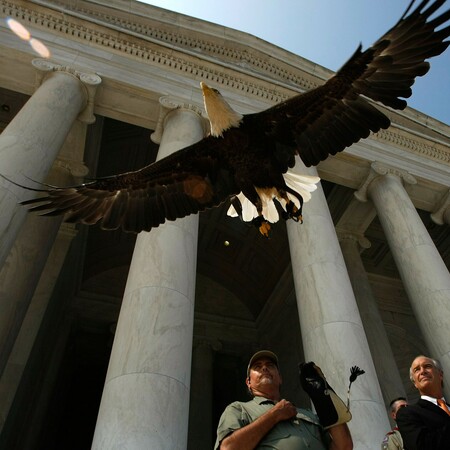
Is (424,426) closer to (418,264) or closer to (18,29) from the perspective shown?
(418,264)

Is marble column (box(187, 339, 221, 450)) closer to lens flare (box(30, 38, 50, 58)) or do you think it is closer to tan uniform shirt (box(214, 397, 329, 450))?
lens flare (box(30, 38, 50, 58))

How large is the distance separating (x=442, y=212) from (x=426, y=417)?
12.3 m

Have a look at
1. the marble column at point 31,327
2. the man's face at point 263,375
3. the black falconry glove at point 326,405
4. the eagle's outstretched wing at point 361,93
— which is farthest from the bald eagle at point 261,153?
the marble column at point 31,327

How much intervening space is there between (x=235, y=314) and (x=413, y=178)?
425 inches

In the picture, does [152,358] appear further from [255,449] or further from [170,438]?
[255,449]

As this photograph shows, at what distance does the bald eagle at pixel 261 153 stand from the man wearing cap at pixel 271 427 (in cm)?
323

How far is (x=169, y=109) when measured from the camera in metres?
11.1

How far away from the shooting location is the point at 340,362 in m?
7.18

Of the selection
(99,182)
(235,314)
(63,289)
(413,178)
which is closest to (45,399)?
(63,289)

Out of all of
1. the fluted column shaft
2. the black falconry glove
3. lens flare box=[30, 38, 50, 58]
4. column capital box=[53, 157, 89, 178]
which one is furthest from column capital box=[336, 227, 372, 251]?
the black falconry glove

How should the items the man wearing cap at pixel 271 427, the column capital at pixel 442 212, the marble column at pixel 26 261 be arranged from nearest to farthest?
1. the man wearing cap at pixel 271 427
2. the marble column at pixel 26 261
3. the column capital at pixel 442 212

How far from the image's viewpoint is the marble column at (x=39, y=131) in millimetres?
7211

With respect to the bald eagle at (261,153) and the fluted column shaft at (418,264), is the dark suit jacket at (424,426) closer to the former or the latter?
the bald eagle at (261,153)

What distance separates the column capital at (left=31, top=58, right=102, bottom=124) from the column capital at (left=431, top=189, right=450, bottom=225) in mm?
11432
